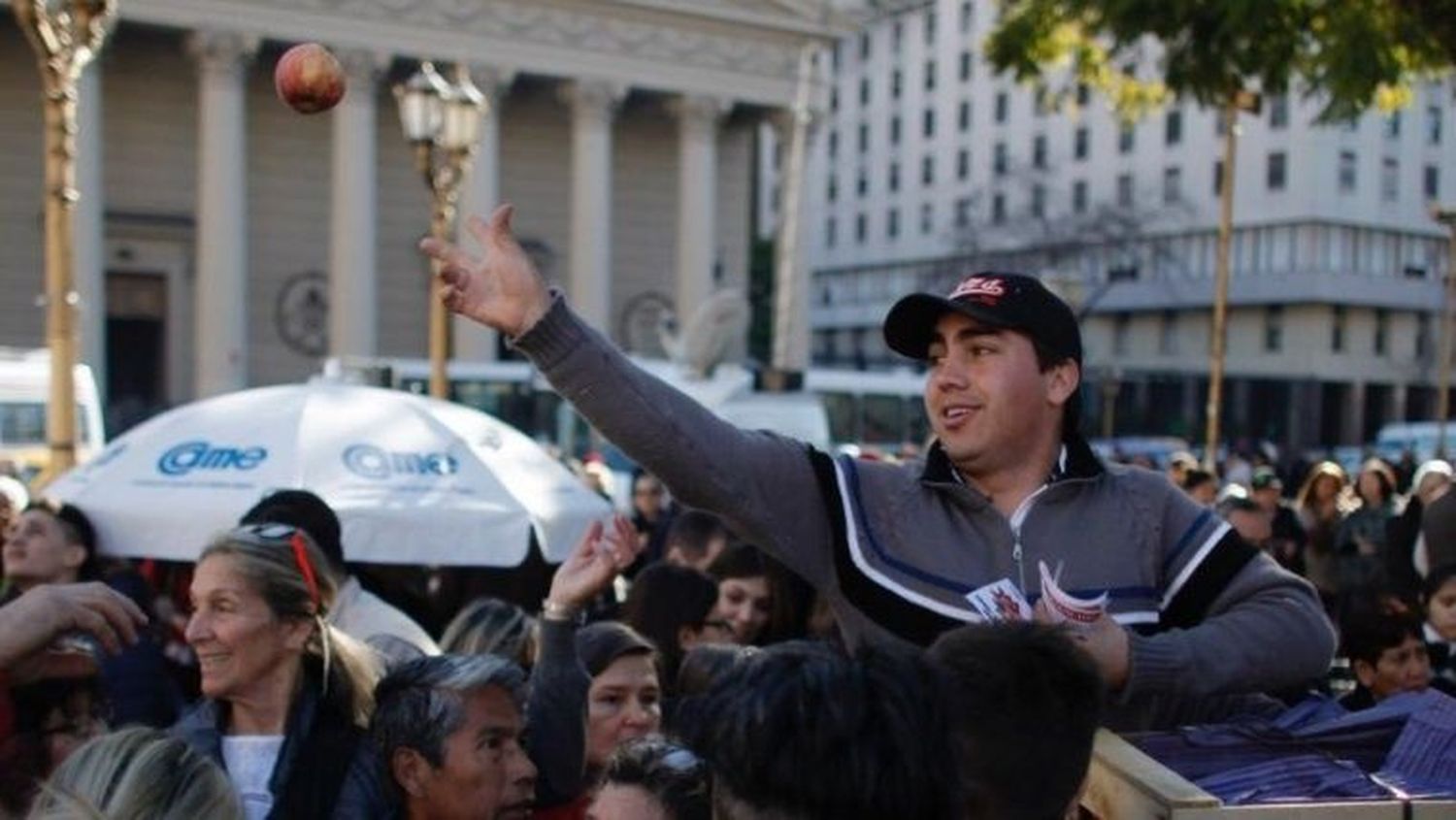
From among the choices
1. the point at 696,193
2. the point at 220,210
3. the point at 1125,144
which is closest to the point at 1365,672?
the point at 220,210

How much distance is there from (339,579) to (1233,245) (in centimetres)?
6023

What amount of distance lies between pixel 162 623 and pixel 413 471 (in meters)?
1.60

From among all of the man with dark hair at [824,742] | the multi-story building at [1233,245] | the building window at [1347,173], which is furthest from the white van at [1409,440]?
the man with dark hair at [824,742]

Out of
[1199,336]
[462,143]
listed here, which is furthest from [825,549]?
[1199,336]

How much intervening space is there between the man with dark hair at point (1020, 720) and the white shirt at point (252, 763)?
1.88 m

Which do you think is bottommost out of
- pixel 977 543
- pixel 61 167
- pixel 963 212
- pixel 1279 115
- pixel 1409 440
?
pixel 1409 440

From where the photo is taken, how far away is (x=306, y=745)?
348 cm

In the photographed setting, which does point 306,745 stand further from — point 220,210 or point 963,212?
point 963,212

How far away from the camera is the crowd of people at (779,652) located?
72.9 inches

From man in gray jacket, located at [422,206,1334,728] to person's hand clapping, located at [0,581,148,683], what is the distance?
1338 mm

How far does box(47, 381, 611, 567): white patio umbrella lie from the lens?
6793mm

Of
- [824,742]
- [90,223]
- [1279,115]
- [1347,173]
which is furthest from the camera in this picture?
[1347,173]

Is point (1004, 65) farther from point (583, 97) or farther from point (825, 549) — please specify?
point (583, 97)

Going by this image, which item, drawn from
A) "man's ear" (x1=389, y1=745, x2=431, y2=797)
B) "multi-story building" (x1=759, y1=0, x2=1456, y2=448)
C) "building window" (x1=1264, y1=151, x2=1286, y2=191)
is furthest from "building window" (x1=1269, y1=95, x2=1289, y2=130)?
"man's ear" (x1=389, y1=745, x2=431, y2=797)
